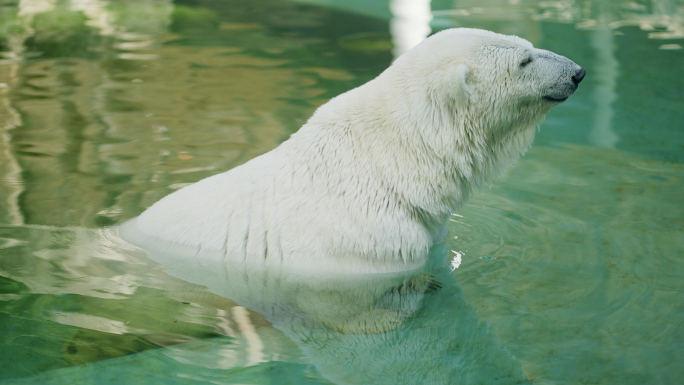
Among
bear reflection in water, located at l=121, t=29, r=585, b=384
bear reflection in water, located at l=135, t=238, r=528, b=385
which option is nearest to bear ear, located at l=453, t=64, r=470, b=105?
bear reflection in water, located at l=121, t=29, r=585, b=384

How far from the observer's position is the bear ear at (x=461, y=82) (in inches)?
136

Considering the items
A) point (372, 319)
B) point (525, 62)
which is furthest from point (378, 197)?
point (525, 62)

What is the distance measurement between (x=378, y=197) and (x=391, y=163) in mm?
193

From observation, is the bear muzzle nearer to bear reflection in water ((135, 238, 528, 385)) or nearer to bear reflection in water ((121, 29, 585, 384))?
bear reflection in water ((121, 29, 585, 384))

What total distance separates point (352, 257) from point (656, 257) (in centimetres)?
193

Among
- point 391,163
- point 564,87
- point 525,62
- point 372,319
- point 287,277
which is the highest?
point 525,62

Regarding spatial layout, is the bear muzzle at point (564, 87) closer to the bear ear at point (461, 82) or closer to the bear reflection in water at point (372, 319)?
the bear ear at point (461, 82)

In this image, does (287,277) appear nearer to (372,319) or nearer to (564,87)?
(372,319)

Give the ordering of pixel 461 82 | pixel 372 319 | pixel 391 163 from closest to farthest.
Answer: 1. pixel 461 82
2. pixel 372 319
3. pixel 391 163

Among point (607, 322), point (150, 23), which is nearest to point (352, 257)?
point (607, 322)

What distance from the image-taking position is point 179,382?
3098mm

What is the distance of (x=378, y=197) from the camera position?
3.65m

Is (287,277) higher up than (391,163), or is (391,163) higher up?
(391,163)

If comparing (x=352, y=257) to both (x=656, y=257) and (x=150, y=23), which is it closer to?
(x=656, y=257)
